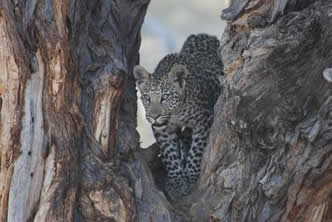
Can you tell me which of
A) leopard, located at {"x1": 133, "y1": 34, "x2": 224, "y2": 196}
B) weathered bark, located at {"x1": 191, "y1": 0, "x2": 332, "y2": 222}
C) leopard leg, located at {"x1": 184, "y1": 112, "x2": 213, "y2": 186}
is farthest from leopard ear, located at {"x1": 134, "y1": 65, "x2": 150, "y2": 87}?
weathered bark, located at {"x1": 191, "y1": 0, "x2": 332, "y2": 222}

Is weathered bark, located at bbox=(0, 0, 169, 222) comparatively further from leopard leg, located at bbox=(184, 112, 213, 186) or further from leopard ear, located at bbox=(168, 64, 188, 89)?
leopard ear, located at bbox=(168, 64, 188, 89)

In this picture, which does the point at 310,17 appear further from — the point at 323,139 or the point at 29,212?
the point at 29,212

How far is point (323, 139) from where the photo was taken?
5.41 meters

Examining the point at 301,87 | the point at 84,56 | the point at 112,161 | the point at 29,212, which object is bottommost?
the point at 29,212

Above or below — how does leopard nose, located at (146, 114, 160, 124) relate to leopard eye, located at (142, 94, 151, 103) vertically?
below

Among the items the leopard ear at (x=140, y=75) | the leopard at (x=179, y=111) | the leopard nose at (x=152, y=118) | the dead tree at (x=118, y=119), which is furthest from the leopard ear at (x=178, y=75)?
the dead tree at (x=118, y=119)

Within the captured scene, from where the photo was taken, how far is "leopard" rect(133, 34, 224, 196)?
7723mm

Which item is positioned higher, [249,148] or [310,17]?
[310,17]

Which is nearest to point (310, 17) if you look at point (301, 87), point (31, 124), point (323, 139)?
point (301, 87)

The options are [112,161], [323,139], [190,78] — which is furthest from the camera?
[190,78]

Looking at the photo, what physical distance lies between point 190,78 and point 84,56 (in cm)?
217

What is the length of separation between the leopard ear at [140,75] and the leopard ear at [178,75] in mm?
235

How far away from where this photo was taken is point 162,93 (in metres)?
7.90

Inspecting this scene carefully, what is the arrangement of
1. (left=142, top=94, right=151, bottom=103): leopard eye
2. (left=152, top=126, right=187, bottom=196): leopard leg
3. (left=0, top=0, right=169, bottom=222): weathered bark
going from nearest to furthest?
1. (left=0, top=0, right=169, bottom=222): weathered bark
2. (left=152, top=126, right=187, bottom=196): leopard leg
3. (left=142, top=94, right=151, bottom=103): leopard eye
